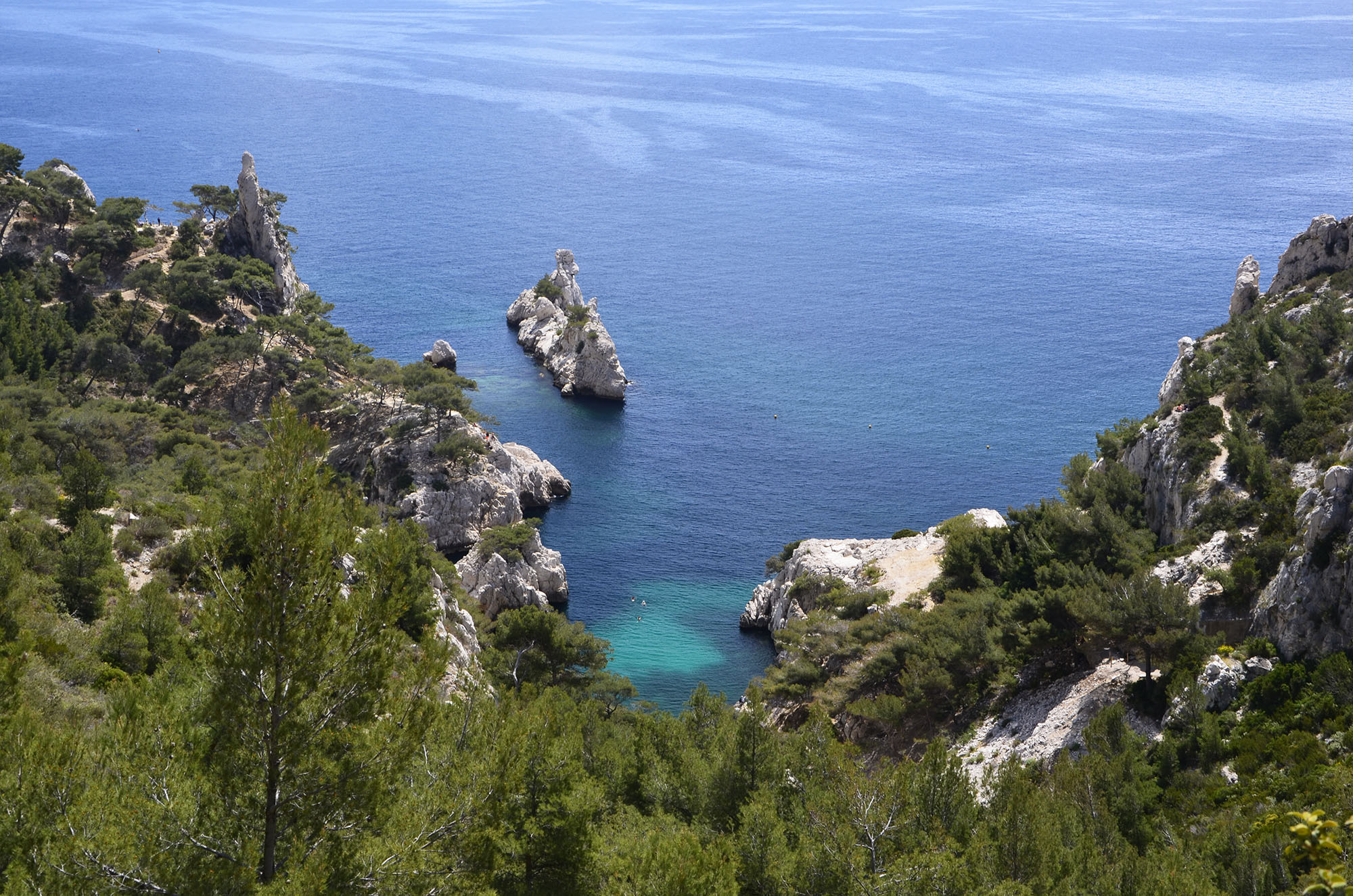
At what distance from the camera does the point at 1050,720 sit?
36938mm

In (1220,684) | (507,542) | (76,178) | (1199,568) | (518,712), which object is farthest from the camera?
(76,178)

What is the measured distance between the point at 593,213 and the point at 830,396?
6421 centimetres

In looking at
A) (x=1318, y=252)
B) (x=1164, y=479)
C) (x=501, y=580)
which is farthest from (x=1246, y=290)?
(x=501, y=580)

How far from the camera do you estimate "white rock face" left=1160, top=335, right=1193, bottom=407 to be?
175 ft

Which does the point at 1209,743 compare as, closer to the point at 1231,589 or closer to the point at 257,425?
the point at 1231,589

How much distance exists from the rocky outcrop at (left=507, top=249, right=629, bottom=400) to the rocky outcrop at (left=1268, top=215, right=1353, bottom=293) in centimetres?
5313

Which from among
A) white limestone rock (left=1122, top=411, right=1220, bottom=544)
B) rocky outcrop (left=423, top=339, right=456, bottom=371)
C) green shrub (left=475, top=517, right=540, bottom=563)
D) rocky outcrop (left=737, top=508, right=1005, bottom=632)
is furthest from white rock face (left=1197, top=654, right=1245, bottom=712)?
rocky outcrop (left=423, top=339, right=456, bottom=371)

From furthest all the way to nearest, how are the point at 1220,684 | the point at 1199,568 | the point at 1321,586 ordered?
the point at 1199,568, the point at 1220,684, the point at 1321,586

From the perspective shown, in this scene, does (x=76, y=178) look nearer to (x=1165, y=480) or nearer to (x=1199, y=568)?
(x=1165, y=480)

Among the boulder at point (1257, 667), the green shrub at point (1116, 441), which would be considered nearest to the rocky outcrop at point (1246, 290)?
the green shrub at point (1116, 441)

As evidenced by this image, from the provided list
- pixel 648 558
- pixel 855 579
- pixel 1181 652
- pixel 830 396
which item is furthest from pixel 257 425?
pixel 1181 652

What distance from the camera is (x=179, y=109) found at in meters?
188

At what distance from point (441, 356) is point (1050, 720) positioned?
68593mm

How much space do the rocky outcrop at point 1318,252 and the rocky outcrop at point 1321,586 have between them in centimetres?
Result: 2537
